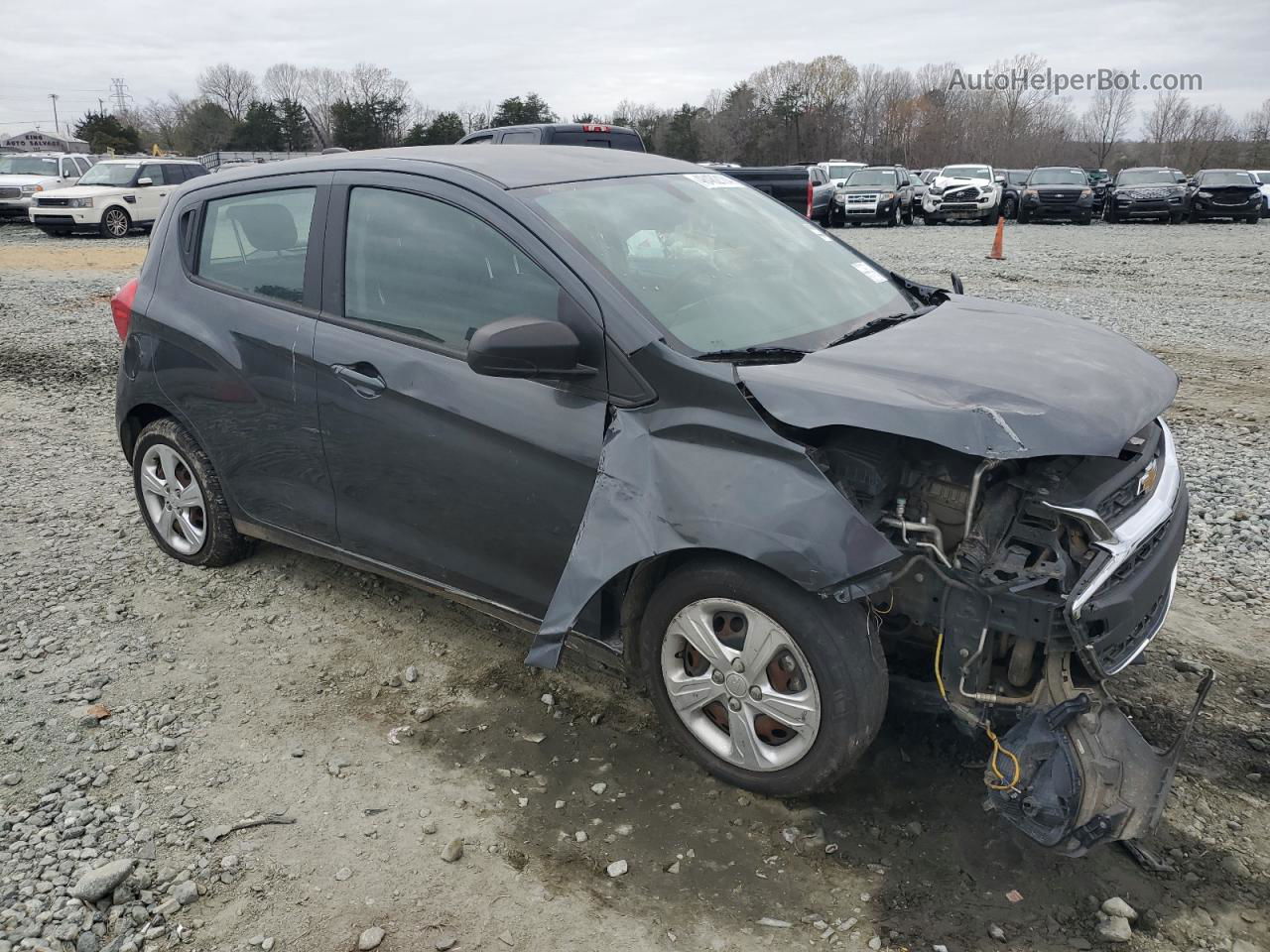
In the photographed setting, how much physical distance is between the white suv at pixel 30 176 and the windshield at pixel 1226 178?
2924 cm

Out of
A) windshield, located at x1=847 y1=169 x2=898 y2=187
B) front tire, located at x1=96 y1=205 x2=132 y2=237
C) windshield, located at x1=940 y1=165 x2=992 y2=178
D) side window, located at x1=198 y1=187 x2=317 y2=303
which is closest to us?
side window, located at x1=198 y1=187 x2=317 y2=303

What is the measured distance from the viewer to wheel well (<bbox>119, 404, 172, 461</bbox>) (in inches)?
178

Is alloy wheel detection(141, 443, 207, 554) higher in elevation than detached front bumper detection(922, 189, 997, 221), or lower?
lower

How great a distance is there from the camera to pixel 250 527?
14.1ft

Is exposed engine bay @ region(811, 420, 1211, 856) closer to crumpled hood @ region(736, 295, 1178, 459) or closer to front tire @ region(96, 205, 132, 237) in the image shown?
crumpled hood @ region(736, 295, 1178, 459)

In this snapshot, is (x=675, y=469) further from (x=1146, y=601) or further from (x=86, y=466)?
(x=86, y=466)

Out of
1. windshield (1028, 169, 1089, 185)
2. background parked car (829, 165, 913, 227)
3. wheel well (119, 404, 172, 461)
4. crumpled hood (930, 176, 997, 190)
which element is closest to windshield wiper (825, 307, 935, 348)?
wheel well (119, 404, 172, 461)

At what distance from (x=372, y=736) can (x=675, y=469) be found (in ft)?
4.95

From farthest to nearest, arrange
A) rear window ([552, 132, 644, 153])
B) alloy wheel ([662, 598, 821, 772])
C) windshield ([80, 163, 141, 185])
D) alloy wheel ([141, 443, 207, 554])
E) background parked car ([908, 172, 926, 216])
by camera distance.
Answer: background parked car ([908, 172, 926, 216]), windshield ([80, 163, 141, 185]), rear window ([552, 132, 644, 153]), alloy wheel ([141, 443, 207, 554]), alloy wheel ([662, 598, 821, 772])

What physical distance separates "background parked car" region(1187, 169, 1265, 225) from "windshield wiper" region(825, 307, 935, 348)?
27.2 m

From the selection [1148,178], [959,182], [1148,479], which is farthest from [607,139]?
[1148,178]

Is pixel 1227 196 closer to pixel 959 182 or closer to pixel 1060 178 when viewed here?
pixel 1060 178

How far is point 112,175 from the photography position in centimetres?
2166

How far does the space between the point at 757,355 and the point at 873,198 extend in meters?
24.2
